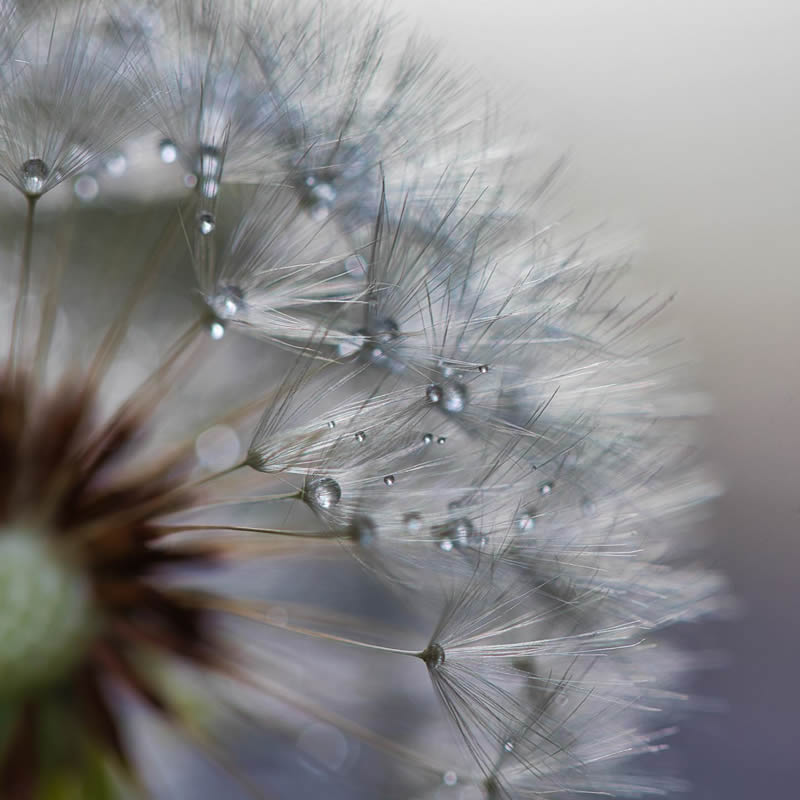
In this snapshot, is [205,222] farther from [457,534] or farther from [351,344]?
[457,534]

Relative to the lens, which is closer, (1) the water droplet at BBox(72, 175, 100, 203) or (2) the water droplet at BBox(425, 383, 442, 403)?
(2) the water droplet at BBox(425, 383, 442, 403)

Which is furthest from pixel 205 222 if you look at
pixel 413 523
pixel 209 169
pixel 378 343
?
pixel 413 523

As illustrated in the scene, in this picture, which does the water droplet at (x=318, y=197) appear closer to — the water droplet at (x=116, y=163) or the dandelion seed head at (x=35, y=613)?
the water droplet at (x=116, y=163)

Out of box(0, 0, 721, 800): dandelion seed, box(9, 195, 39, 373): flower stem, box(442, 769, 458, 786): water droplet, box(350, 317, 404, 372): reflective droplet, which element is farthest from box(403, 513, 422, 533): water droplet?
box(9, 195, 39, 373): flower stem

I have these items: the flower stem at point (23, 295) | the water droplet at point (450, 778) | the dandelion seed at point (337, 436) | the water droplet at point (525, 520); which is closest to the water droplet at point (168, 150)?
the dandelion seed at point (337, 436)

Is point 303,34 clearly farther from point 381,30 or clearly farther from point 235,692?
point 235,692

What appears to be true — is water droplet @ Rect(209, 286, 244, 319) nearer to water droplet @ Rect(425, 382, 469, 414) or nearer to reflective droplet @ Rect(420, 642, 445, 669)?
water droplet @ Rect(425, 382, 469, 414)
